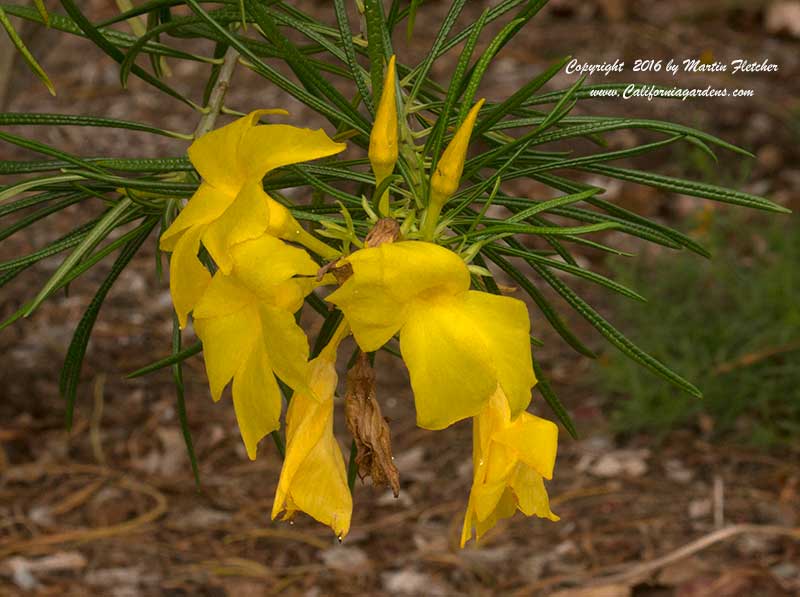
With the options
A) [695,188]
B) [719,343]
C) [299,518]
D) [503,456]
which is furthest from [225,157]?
[719,343]

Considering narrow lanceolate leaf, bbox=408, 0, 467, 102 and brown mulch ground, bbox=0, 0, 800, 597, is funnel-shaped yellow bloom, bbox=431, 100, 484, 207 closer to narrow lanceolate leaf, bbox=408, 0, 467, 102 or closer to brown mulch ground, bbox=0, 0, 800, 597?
narrow lanceolate leaf, bbox=408, 0, 467, 102

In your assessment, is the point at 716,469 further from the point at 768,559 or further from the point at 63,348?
the point at 63,348

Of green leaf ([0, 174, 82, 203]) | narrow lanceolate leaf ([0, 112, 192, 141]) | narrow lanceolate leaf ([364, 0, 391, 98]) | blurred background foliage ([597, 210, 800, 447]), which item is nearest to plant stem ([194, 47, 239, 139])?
narrow lanceolate leaf ([0, 112, 192, 141])

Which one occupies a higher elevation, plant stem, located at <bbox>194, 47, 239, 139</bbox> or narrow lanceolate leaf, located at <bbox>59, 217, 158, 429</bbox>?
plant stem, located at <bbox>194, 47, 239, 139</bbox>

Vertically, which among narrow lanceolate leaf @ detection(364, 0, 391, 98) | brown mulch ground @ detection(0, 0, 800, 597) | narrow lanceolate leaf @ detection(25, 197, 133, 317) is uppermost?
narrow lanceolate leaf @ detection(364, 0, 391, 98)

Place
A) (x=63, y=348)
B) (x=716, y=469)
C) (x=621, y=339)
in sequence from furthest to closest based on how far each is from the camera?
(x=63, y=348) → (x=716, y=469) → (x=621, y=339)

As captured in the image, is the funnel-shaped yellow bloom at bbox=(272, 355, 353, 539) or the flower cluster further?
the funnel-shaped yellow bloom at bbox=(272, 355, 353, 539)

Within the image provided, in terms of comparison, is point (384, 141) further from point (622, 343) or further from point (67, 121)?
point (67, 121)

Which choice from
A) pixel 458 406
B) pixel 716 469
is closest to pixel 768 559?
pixel 716 469
